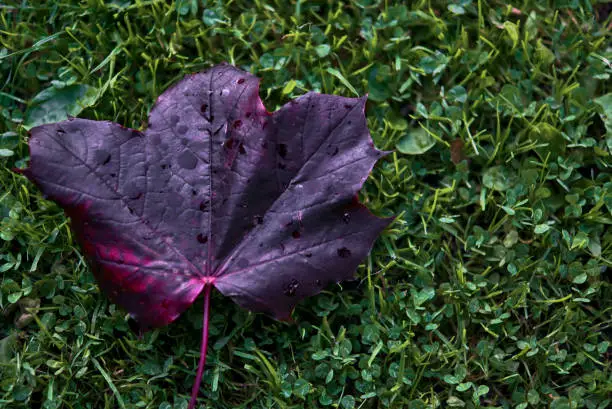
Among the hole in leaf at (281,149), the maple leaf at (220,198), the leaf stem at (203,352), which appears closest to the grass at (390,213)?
the leaf stem at (203,352)

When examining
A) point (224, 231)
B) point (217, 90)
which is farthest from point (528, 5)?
point (224, 231)

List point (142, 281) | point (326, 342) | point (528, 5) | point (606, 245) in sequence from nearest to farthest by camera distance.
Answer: point (142, 281), point (326, 342), point (606, 245), point (528, 5)

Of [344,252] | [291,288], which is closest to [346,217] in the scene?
[344,252]

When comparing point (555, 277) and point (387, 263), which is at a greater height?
point (387, 263)

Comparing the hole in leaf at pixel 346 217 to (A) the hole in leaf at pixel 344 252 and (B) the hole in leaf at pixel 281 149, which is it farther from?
(B) the hole in leaf at pixel 281 149

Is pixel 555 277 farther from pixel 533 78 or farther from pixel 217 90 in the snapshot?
pixel 217 90

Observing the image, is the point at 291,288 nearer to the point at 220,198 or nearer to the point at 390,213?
the point at 220,198

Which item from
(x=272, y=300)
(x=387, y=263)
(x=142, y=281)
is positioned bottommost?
(x=387, y=263)
